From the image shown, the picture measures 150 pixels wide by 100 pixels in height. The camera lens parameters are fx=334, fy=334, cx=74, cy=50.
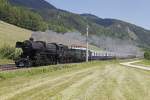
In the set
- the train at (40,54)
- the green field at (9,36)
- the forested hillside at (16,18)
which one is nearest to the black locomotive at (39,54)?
the train at (40,54)

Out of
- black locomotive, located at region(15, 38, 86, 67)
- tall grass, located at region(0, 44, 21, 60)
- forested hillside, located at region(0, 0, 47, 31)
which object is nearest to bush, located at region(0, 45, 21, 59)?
tall grass, located at region(0, 44, 21, 60)

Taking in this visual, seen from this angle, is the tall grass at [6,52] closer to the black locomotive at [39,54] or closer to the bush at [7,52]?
the bush at [7,52]

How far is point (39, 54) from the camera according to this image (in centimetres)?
4891

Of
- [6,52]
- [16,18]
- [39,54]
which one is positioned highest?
[16,18]

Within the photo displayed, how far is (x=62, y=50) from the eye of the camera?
198ft

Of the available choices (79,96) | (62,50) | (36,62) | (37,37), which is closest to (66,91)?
(79,96)

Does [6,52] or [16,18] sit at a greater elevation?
[16,18]

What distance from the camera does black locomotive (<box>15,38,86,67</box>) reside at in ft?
151

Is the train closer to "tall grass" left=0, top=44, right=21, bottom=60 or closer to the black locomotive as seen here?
the black locomotive

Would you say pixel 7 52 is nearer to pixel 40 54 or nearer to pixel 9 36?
pixel 40 54

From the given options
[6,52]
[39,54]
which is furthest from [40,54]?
[6,52]

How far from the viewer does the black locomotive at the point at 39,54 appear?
151 ft

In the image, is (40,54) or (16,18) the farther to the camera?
(16,18)

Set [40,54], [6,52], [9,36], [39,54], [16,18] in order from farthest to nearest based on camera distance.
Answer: [16,18]
[9,36]
[6,52]
[40,54]
[39,54]
